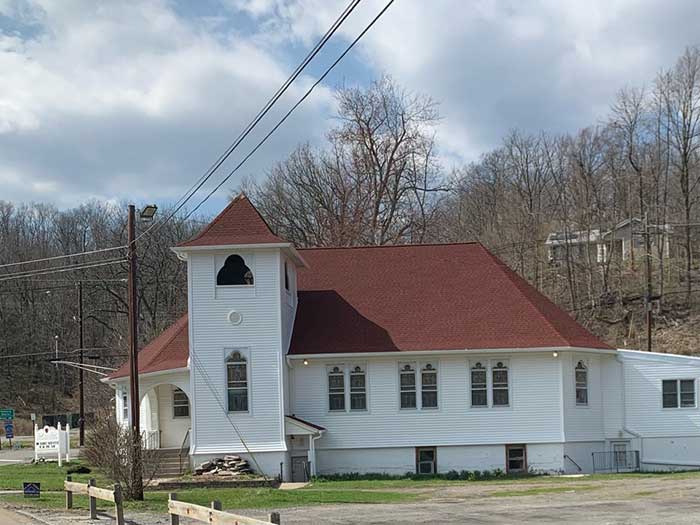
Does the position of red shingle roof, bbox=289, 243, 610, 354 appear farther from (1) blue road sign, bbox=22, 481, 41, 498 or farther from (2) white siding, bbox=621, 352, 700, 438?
(1) blue road sign, bbox=22, 481, 41, 498

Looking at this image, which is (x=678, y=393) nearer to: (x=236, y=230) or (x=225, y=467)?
(x=225, y=467)

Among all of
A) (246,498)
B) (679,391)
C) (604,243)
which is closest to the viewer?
(246,498)

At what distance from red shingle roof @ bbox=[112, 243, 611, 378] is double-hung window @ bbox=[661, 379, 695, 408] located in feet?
8.33

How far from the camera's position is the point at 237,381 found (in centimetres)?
3306

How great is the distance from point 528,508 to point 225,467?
41.5 feet

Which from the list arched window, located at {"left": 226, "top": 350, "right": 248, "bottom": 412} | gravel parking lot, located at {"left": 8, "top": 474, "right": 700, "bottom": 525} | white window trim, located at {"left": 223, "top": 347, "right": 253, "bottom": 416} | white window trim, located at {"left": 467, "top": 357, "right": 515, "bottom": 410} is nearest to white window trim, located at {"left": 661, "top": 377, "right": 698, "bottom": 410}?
white window trim, located at {"left": 467, "top": 357, "right": 515, "bottom": 410}

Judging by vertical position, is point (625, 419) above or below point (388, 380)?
below

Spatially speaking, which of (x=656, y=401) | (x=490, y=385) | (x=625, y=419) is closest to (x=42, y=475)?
(x=490, y=385)

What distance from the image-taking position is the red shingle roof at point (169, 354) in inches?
1352

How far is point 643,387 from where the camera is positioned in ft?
117

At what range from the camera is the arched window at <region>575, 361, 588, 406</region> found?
35.2m

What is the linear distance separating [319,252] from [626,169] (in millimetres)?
37369

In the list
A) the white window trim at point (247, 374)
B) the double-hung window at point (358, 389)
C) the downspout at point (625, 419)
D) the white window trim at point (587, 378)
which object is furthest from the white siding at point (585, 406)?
the white window trim at point (247, 374)

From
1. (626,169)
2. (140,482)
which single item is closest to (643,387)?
(140,482)
